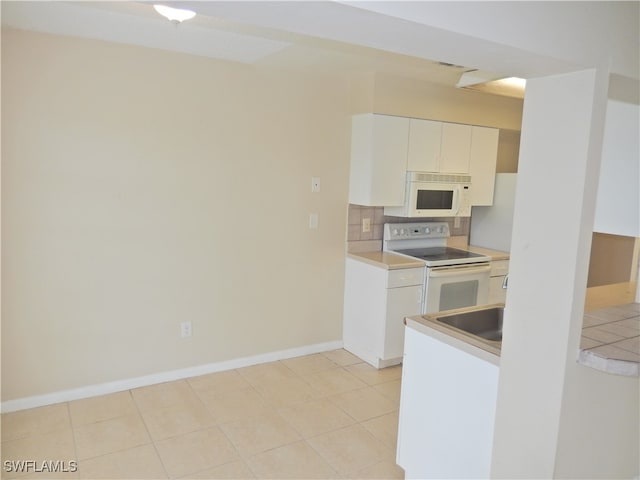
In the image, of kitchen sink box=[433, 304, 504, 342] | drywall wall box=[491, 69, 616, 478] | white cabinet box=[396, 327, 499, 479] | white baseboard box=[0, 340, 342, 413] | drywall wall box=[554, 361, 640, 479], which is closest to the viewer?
drywall wall box=[491, 69, 616, 478]

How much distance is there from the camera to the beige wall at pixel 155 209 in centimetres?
279

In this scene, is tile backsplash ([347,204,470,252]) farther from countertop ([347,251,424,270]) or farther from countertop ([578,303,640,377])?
countertop ([578,303,640,377])

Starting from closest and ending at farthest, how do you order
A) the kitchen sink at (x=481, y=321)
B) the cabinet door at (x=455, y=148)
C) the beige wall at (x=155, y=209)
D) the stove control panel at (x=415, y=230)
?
the kitchen sink at (x=481, y=321), the beige wall at (x=155, y=209), the cabinet door at (x=455, y=148), the stove control panel at (x=415, y=230)

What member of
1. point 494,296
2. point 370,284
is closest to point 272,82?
point 370,284

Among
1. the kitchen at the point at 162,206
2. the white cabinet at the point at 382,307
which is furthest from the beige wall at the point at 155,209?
the white cabinet at the point at 382,307

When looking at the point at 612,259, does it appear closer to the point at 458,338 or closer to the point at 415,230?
the point at 415,230

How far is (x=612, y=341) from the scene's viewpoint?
164 centimetres

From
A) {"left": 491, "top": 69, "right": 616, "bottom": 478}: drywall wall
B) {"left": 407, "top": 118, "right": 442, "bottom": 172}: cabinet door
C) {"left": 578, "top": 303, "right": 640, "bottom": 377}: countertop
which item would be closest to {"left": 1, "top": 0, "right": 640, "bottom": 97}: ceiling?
{"left": 491, "top": 69, "right": 616, "bottom": 478}: drywall wall

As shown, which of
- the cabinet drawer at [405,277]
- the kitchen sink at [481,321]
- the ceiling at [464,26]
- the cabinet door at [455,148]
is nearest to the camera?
the ceiling at [464,26]

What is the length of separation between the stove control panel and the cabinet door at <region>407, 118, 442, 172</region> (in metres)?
0.56

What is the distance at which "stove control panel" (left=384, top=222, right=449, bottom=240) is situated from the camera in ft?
13.5

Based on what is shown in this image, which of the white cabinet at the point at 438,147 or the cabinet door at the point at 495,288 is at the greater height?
the white cabinet at the point at 438,147

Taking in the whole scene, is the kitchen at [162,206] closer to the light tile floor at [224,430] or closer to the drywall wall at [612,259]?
the light tile floor at [224,430]

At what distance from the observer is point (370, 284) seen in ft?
12.4
